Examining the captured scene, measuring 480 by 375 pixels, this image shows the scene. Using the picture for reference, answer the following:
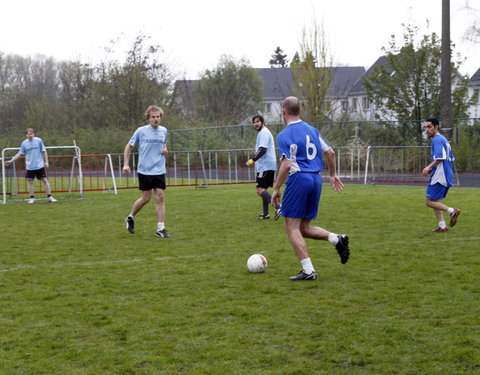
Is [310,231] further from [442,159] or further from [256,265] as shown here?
[442,159]

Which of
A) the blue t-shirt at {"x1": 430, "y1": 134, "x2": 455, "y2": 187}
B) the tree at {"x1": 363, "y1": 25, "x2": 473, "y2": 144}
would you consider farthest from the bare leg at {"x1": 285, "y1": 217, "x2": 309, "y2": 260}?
the tree at {"x1": 363, "y1": 25, "x2": 473, "y2": 144}

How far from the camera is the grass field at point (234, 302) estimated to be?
4.36 meters

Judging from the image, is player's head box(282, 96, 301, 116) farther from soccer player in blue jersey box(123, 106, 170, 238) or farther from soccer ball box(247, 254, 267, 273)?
soccer player in blue jersey box(123, 106, 170, 238)

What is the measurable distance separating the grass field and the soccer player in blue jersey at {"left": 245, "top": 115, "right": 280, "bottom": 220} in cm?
111

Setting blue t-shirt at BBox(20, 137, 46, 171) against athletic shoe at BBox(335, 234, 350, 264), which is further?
blue t-shirt at BBox(20, 137, 46, 171)

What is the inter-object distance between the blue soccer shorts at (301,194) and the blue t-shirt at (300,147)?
0.07 metres

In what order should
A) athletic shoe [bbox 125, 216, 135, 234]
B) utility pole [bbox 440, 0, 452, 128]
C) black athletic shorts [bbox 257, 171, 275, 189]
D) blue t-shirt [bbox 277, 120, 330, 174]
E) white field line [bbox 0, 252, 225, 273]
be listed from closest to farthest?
blue t-shirt [bbox 277, 120, 330, 174] → white field line [bbox 0, 252, 225, 273] → athletic shoe [bbox 125, 216, 135, 234] → black athletic shorts [bbox 257, 171, 275, 189] → utility pole [bbox 440, 0, 452, 128]

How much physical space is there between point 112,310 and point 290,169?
2204 mm

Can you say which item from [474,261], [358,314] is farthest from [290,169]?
[474,261]

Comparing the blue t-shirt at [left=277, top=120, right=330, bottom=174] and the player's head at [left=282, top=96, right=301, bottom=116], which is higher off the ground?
the player's head at [left=282, top=96, right=301, bottom=116]

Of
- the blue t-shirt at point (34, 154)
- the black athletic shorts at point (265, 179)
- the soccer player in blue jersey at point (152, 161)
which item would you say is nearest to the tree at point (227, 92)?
the blue t-shirt at point (34, 154)

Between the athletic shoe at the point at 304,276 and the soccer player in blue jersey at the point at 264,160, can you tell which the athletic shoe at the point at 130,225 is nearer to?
the soccer player in blue jersey at the point at 264,160

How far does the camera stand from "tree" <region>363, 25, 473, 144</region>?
28.4 meters

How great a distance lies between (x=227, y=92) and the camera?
171ft
